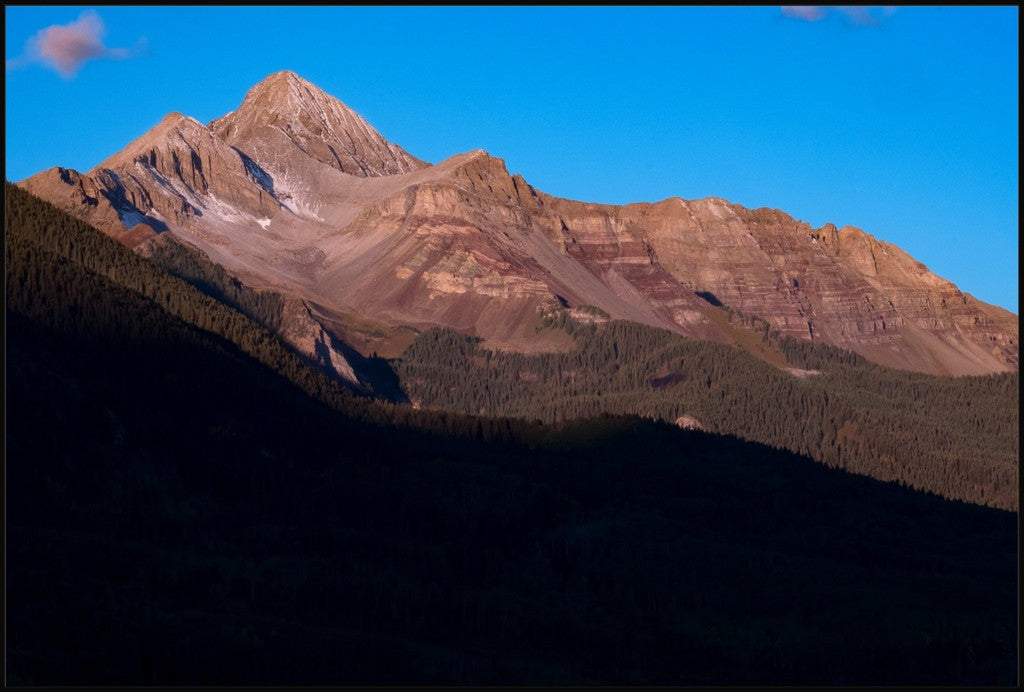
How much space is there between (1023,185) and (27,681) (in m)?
83.0

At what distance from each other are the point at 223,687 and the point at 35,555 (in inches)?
1429

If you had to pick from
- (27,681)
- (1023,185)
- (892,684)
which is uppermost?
(1023,185)

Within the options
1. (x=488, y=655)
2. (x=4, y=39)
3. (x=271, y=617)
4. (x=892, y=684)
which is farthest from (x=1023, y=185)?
(x=4, y=39)

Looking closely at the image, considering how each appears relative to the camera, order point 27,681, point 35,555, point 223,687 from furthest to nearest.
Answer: point 35,555 → point 223,687 → point 27,681

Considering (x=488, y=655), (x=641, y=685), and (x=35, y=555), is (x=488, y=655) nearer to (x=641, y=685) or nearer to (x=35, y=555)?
(x=641, y=685)

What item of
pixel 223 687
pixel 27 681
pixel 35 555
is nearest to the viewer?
pixel 27 681

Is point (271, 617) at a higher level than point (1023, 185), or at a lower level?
lower

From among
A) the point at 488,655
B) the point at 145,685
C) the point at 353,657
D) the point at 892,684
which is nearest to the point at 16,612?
the point at 145,685

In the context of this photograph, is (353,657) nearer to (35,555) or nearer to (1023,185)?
(35,555)

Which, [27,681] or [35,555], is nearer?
[27,681]

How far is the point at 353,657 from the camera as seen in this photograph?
606ft

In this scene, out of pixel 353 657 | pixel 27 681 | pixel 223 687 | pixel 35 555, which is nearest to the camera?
pixel 27 681

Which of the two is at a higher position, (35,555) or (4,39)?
(4,39)

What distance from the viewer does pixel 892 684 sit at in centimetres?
19538
